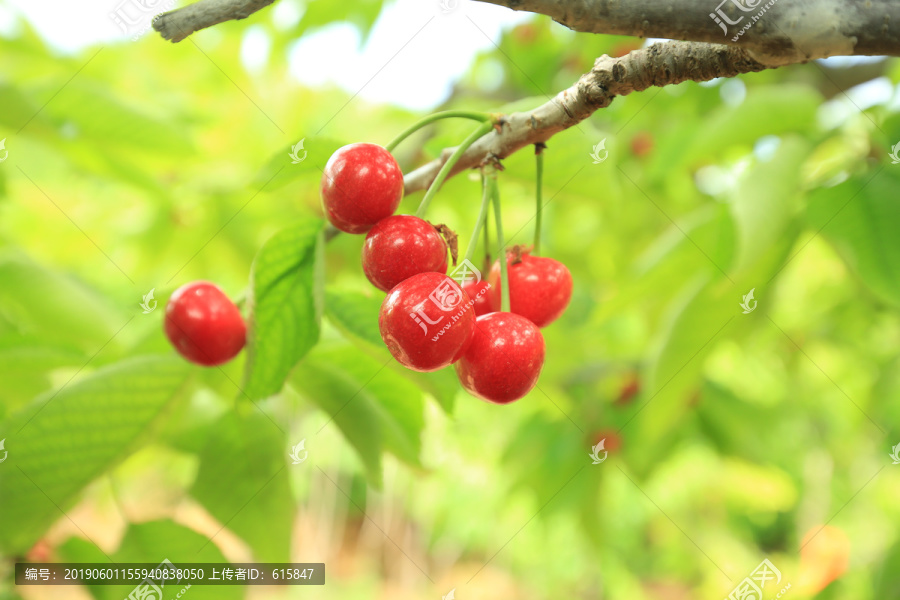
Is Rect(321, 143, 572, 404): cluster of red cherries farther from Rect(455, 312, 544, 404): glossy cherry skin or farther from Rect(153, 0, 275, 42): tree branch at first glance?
Rect(153, 0, 275, 42): tree branch

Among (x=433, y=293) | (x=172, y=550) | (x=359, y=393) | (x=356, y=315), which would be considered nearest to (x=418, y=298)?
(x=433, y=293)

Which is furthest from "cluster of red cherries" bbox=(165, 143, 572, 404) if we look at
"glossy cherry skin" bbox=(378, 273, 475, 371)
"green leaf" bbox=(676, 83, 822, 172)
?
"green leaf" bbox=(676, 83, 822, 172)

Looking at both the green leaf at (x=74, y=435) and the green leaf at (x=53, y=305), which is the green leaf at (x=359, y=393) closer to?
the green leaf at (x=74, y=435)

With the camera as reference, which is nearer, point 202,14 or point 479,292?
point 202,14

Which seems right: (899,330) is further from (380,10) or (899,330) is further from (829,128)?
(380,10)

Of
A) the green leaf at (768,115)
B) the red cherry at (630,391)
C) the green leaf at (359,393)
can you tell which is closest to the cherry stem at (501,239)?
the green leaf at (359,393)

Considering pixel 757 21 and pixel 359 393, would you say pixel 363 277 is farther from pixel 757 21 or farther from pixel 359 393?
pixel 757 21
